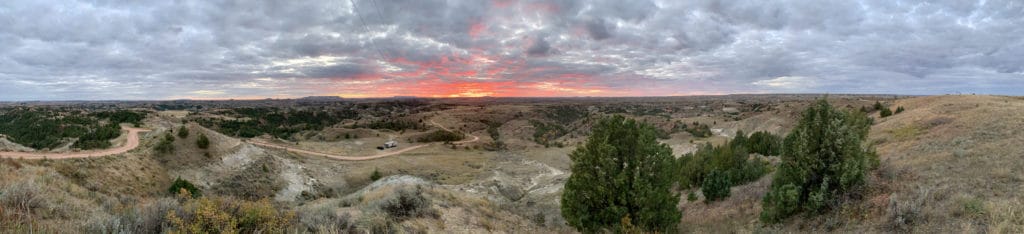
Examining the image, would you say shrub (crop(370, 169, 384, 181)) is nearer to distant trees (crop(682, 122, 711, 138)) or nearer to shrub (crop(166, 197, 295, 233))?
shrub (crop(166, 197, 295, 233))

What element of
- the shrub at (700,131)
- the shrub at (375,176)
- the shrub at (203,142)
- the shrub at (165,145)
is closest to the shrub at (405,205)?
the shrub at (375,176)

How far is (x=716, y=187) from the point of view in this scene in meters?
17.7

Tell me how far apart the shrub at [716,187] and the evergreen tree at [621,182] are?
710 cm

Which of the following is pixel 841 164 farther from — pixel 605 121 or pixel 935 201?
pixel 605 121

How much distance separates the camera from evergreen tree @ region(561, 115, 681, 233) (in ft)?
36.8

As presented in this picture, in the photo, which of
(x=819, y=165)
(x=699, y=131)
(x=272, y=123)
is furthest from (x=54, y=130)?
(x=699, y=131)

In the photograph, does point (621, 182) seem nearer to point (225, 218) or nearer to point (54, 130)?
point (225, 218)

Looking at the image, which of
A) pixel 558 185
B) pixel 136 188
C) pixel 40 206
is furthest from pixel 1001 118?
pixel 136 188

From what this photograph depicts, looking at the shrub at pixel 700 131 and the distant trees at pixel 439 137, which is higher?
the shrub at pixel 700 131

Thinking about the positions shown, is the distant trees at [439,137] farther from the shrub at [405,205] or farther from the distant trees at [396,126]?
the shrub at [405,205]

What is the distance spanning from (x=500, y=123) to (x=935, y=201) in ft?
319

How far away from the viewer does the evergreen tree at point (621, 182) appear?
11.2 metres

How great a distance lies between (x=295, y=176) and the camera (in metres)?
31.9

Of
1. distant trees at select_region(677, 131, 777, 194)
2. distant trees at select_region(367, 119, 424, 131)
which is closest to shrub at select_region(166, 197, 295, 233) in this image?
distant trees at select_region(677, 131, 777, 194)
